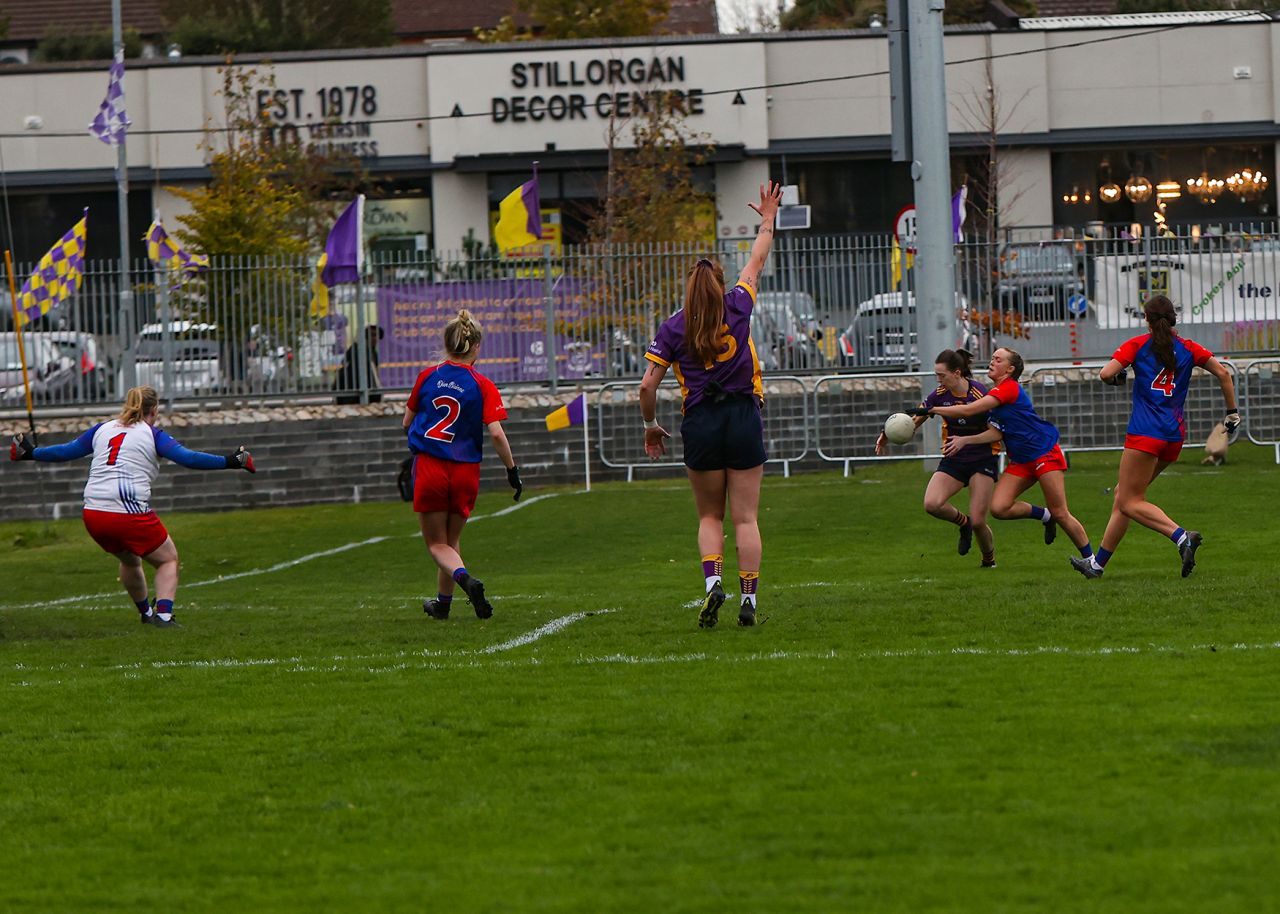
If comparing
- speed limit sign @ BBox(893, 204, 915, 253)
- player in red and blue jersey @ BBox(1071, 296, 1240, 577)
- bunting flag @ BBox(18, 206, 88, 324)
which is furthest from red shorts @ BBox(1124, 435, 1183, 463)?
bunting flag @ BBox(18, 206, 88, 324)

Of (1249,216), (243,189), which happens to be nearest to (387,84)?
(243,189)

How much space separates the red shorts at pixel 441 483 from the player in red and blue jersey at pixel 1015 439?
3284 millimetres

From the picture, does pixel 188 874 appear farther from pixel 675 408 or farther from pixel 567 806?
pixel 675 408

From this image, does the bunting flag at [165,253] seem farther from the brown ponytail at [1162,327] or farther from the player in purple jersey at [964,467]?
the brown ponytail at [1162,327]

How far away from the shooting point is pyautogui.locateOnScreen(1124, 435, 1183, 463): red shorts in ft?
38.0

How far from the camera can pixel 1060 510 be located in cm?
1273

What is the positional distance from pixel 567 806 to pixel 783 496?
15313 millimetres

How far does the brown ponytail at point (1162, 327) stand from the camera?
11406mm

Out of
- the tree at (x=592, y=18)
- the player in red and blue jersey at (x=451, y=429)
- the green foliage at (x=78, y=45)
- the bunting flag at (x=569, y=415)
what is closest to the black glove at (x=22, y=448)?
the player in red and blue jersey at (x=451, y=429)

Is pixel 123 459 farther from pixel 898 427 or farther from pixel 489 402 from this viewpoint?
pixel 898 427

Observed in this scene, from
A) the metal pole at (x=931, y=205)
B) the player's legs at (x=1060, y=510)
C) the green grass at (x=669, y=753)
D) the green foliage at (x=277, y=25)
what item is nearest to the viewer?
the green grass at (x=669, y=753)

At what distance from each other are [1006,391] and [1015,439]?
1.79ft

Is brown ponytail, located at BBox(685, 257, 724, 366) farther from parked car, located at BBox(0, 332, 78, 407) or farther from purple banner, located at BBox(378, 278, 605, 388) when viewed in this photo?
parked car, located at BBox(0, 332, 78, 407)

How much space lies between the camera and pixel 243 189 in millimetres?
35031
